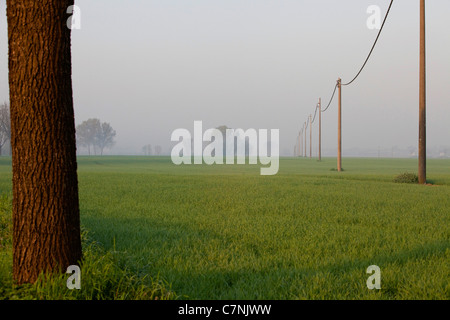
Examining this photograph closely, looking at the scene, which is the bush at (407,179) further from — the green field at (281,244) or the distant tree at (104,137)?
the distant tree at (104,137)

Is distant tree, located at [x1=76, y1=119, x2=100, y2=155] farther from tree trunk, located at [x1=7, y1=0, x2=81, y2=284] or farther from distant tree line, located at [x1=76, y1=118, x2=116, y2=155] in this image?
tree trunk, located at [x1=7, y1=0, x2=81, y2=284]

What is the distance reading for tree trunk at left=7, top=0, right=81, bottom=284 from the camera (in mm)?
3682

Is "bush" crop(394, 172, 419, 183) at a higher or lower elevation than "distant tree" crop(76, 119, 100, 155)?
lower

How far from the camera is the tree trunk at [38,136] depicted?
3.68 meters

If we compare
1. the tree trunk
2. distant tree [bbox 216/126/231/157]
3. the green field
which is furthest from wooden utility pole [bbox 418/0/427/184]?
distant tree [bbox 216/126/231/157]

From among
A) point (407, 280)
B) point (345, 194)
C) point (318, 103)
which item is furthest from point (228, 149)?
point (407, 280)

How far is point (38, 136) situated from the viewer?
367cm

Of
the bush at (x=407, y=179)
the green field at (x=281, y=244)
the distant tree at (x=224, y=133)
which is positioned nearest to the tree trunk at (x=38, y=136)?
the green field at (x=281, y=244)

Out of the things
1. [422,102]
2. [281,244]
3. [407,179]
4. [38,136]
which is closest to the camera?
[38,136]

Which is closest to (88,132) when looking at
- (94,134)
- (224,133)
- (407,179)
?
(94,134)

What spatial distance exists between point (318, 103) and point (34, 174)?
54893 millimetres

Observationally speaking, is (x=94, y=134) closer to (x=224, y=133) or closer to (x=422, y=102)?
(x=224, y=133)
